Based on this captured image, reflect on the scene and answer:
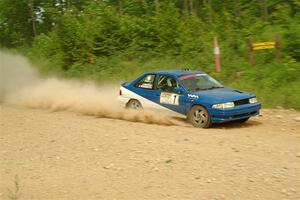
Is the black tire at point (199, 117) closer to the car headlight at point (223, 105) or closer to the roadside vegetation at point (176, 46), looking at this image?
the car headlight at point (223, 105)

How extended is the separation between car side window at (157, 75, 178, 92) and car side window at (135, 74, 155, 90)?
25cm

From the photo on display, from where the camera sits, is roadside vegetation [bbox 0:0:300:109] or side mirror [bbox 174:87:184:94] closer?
side mirror [bbox 174:87:184:94]

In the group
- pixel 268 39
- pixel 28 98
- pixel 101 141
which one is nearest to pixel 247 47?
pixel 268 39

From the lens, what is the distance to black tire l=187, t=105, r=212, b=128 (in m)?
10.6

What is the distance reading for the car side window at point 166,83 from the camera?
11.5m

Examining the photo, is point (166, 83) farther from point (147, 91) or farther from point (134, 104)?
point (134, 104)

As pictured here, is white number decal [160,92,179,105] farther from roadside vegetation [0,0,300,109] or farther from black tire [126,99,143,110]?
roadside vegetation [0,0,300,109]

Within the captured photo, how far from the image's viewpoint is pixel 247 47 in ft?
58.6

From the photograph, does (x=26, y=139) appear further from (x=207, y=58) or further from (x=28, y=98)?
(x=207, y=58)

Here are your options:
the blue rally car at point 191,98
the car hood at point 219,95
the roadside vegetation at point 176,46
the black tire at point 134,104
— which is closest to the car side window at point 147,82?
the blue rally car at point 191,98

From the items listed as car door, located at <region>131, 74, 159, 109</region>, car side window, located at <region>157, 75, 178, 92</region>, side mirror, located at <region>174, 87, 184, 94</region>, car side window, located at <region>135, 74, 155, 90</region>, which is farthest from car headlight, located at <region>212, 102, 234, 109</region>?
car side window, located at <region>135, 74, 155, 90</region>

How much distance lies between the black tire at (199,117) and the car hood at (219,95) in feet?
0.90

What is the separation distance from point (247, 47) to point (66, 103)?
25.3ft

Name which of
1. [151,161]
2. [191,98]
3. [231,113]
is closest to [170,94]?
[191,98]
